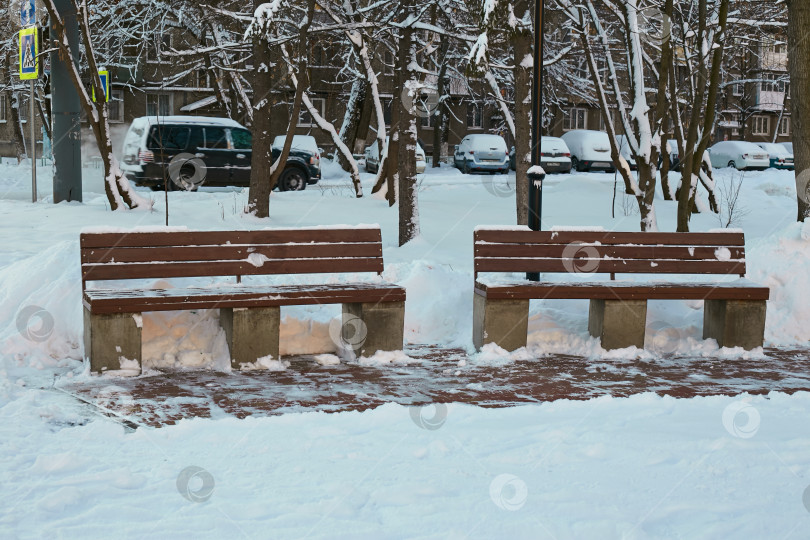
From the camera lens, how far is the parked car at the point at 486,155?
107ft

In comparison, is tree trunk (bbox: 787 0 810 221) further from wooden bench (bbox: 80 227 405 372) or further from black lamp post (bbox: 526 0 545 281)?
wooden bench (bbox: 80 227 405 372)

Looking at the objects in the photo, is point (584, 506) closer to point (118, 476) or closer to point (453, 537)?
point (453, 537)

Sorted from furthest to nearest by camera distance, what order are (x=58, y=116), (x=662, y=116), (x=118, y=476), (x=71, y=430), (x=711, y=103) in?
(x=58, y=116) → (x=662, y=116) → (x=711, y=103) → (x=71, y=430) → (x=118, y=476)

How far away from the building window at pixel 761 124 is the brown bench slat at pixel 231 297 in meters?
59.0

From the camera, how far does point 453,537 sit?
3598 millimetres

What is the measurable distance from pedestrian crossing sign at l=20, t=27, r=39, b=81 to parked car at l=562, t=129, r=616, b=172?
76.4ft

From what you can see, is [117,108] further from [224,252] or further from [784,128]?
[784,128]

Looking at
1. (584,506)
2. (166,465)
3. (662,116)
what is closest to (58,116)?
(662,116)

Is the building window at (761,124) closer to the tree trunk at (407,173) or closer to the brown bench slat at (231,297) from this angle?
the tree trunk at (407,173)

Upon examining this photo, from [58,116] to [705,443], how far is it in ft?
42.6

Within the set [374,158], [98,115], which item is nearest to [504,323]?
[98,115]

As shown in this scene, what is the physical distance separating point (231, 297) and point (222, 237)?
523mm

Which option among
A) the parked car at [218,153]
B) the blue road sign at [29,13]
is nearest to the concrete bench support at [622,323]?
the blue road sign at [29,13]

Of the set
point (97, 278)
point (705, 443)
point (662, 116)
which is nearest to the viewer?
point (705, 443)
